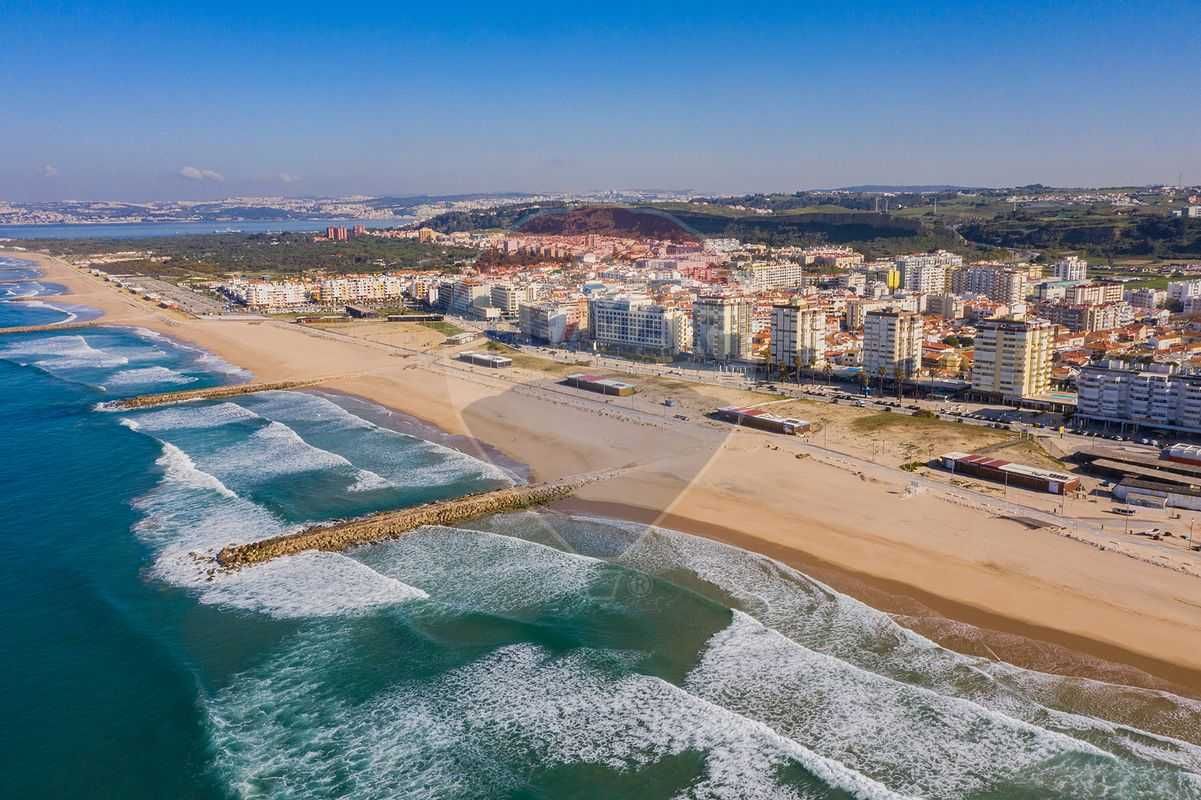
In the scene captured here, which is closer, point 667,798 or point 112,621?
point 667,798

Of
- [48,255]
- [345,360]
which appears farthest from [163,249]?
[345,360]

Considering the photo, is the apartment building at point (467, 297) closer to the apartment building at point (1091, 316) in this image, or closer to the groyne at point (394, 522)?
the apartment building at point (1091, 316)

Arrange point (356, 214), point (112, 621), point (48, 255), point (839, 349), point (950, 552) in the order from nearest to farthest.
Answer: point (112, 621) < point (950, 552) < point (839, 349) < point (48, 255) < point (356, 214)

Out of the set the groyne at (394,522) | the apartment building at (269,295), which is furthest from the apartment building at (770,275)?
the apartment building at (269,295)

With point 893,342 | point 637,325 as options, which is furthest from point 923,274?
point 893,342

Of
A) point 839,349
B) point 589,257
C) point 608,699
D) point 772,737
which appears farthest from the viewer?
point 839,349

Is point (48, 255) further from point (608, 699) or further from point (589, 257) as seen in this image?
point (608, 699)

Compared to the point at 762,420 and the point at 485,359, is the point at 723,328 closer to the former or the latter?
the point at 485,359
